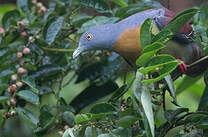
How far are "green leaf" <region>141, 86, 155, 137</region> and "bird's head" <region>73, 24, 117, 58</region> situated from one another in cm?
35

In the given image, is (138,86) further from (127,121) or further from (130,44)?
(130,44)

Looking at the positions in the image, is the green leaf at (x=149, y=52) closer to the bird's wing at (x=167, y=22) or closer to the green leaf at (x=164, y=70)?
the green leaf at (x=164, y=70)

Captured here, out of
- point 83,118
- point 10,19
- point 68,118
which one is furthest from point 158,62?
point 10,19

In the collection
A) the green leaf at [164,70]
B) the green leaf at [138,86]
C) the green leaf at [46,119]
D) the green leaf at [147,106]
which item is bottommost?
the green leaf at [46,119]

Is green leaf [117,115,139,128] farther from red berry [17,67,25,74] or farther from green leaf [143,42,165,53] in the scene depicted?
red berry [17,67,25,74]

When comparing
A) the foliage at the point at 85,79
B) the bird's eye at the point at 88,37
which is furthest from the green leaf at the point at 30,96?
the bird's eye at the point at 88,37

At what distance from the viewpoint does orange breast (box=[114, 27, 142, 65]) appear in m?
1.10

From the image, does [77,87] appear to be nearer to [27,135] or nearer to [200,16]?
[27,135]

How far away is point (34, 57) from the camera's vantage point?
1.38m

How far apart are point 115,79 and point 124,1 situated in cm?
29

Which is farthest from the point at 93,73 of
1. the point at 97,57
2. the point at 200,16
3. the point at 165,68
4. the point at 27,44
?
Answer: the point at 165,68

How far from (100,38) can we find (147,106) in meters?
0.40

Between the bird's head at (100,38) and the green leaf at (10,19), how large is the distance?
0.39 m

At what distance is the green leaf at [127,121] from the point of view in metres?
0.88
